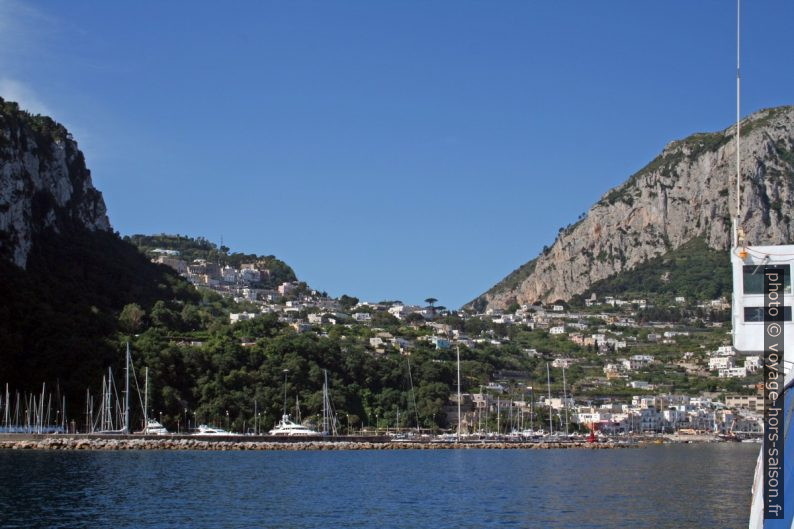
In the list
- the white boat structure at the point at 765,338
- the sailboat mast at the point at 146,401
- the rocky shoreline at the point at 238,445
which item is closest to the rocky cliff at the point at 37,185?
the sailboat mast at the point at 146,401

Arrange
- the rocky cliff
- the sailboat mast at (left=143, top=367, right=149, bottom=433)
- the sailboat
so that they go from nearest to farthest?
the sailboat mast at (left=143, top=367, right=149, bottom=433), the sailboat, the rocky cliff

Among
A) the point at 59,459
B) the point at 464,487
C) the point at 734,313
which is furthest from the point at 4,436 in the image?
the point at 734,313

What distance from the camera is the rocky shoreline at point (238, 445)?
77938 millimetres

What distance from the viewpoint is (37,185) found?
117m

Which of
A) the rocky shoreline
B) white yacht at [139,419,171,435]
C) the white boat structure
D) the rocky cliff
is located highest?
the rocky cliff

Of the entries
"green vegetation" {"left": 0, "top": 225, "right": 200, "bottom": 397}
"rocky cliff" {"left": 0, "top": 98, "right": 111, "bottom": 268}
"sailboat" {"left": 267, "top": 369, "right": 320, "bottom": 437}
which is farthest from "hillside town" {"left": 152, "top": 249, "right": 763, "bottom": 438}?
"rocky cliff" {"left": 0, "top": 98, "right": 111, "bottom": 268}

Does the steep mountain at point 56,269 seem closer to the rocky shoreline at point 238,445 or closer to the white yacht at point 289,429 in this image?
the rocky shoreline at point 238,445

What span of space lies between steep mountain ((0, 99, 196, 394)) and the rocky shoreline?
12136 millimetres

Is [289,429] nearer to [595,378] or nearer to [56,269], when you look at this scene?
[56,269]

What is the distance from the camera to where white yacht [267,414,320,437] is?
310 ft

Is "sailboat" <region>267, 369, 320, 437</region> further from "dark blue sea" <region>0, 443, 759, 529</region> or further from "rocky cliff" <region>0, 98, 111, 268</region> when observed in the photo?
"rocky cliff" <region>0, 98, 111, 268</region>

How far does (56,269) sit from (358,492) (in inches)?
3035

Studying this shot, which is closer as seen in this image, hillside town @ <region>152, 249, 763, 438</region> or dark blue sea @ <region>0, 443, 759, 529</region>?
dark blue sea @ <region>0, 443, 759, 529</region>

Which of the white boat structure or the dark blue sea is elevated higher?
the white boat structure
